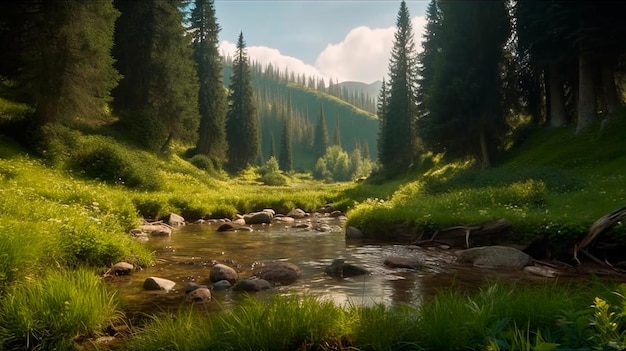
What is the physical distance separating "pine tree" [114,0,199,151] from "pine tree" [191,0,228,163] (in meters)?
19.2

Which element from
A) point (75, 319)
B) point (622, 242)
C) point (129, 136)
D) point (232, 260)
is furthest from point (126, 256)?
point (129, 136)

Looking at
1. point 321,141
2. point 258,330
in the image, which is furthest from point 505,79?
point 321,141

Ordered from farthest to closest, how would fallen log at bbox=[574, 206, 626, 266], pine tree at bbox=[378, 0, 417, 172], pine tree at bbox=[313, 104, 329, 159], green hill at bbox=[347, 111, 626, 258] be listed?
pine tree at bbox=[313, 104, 329, 159] < pine tree at bbox=[378, 0, 417, 172] < green hill at bbox=[347, 111, 626, 258] < fallen log at bbox=[574, 206, 626, 266]

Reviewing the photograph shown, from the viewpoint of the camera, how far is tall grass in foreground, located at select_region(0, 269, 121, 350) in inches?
197

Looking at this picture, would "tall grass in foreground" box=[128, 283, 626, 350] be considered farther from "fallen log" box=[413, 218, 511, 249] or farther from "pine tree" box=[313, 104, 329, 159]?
"pine tree" box=[313, 104, 329, 159]

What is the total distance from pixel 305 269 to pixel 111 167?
707 inches

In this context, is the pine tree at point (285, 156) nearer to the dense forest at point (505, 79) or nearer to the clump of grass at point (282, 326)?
the dense forest at point (505, 79)

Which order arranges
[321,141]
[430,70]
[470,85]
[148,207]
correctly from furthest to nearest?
[321,141] → [430,70] → [470,85] → [148,207]

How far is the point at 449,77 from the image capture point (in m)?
32.8

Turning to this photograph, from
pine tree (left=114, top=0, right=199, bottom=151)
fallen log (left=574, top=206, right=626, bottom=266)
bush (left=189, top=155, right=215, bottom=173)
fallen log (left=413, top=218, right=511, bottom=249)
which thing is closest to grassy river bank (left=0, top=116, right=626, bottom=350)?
fallen log (left=574, top=206, right=626, bottom=266)

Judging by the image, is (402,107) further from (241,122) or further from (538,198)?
(538,198)

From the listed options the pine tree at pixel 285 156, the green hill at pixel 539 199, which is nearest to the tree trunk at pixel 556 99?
the green hill at pixel 539 199

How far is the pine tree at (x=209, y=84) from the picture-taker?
2420 inches

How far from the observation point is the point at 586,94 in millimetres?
27375
